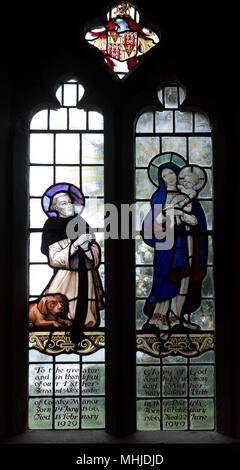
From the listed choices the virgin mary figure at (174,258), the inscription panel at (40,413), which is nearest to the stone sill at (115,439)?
the inscription panel at (40,413)

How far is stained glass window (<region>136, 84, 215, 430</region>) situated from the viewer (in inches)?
157

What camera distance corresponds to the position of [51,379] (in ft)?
13.1

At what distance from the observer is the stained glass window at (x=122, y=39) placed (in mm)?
4273

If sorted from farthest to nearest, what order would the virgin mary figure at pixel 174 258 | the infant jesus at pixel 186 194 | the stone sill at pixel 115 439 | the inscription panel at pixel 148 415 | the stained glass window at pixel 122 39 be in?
the stained glass window at pixel 122 39, the infant jesus at pixel 186 194, the virgin mary figure at pixel 174 258, the inscription panel at pixel 148 415, the stone sill at pixel 115 439

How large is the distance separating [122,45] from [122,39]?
0.15 feet

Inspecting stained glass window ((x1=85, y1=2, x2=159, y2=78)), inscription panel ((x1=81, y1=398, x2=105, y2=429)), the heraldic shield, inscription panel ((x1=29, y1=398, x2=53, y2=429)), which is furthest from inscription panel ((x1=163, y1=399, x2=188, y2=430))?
the heraldic shield

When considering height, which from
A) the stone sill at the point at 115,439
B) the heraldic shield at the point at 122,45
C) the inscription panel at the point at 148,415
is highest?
the heraldic shield at the point at 122,45

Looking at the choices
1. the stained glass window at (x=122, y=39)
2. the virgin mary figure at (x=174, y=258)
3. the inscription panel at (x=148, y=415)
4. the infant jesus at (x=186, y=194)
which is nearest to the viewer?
the inscription panel at (x=148, y=415)

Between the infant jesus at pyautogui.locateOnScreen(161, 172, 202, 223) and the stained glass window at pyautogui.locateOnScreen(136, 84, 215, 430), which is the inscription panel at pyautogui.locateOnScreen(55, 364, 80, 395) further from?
the infant jesus at pyautogui.locateOnScreen(161, 172, 202, 223)

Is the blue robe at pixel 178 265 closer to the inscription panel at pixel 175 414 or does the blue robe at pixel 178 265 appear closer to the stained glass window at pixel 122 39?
the inscription panel at pixel 175 414

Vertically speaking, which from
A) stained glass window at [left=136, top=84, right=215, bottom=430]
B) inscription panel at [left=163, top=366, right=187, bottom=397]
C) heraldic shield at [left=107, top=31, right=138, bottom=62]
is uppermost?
heraldic shield at [left=107, top=31, right=138, bottom=62]

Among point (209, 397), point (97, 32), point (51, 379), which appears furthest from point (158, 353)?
point (97, 32)
